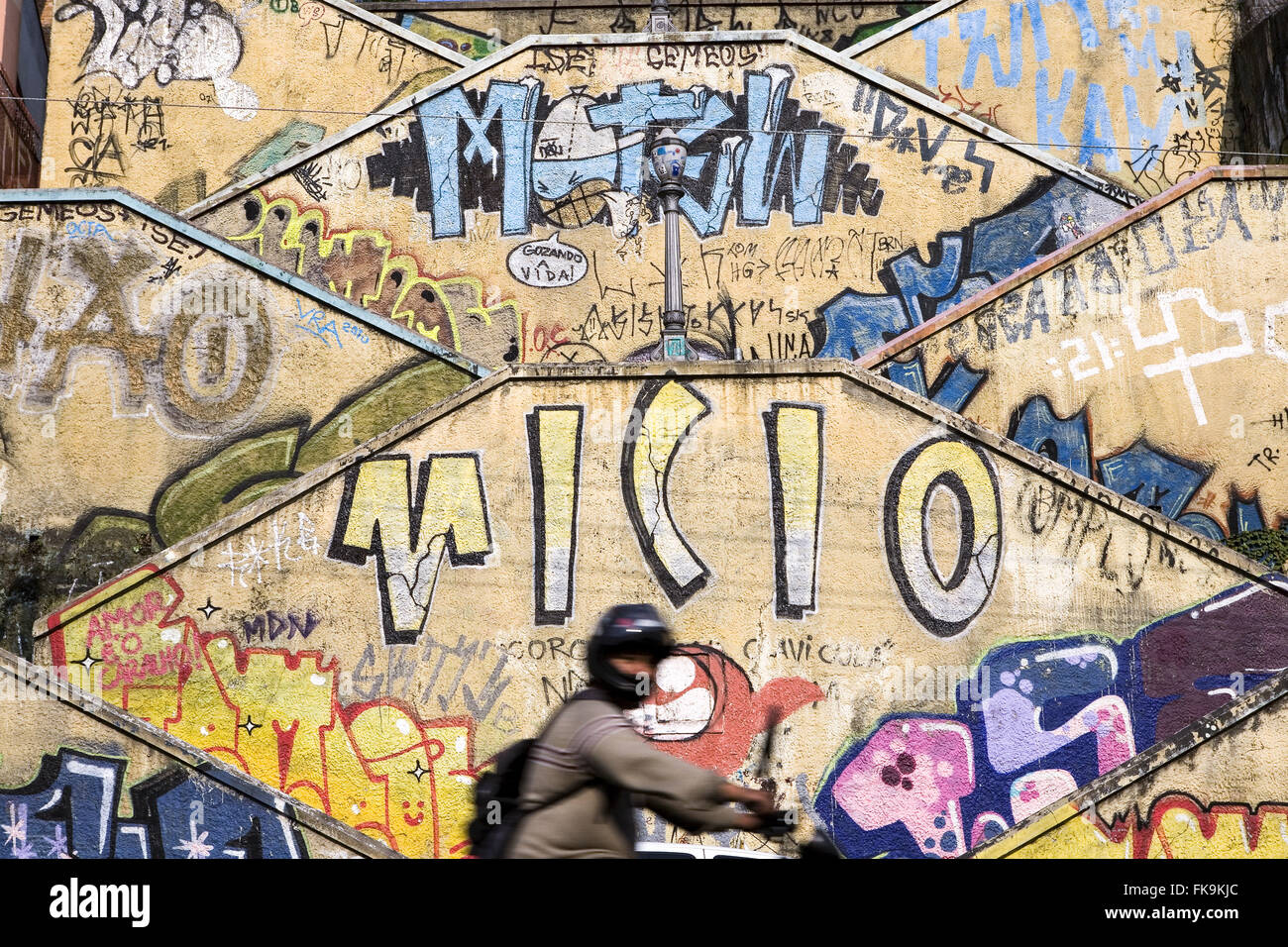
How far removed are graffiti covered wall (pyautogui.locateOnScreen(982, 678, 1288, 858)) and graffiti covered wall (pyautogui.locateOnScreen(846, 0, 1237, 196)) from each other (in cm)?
947

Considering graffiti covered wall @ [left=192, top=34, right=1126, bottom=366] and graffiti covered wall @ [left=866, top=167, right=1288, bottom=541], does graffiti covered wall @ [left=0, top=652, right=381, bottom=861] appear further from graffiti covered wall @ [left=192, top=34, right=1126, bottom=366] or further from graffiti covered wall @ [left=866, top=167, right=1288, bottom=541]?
graffiti covered wall @ [left=866, top=167, right=1288, bottom=541]

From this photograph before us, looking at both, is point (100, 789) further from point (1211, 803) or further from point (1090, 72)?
point (1090, 72)

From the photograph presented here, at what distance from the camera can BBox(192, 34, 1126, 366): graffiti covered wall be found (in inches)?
653

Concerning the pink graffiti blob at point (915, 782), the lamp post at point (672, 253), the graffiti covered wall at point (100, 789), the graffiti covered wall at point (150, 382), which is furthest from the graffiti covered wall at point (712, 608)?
the graffiti covered wall at point (150, 382)

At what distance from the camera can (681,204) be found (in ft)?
55.9

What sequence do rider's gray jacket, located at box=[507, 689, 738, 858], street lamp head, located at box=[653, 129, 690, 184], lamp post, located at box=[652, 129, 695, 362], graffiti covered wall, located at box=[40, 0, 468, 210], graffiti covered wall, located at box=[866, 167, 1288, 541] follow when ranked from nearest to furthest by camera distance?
rider's gray jacket, located at box=[507, 689, 738, 858] < lamp post, located at box=[652, 129, 695, 362] < street lamp head, located at box=[653, 129, 690, 184] < graffiti covered wall, located at box=[866, 167, 1288, 541] < graffiti covered wall, located at box=[40, 0, 468, 210]

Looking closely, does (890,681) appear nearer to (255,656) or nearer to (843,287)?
(255,656)

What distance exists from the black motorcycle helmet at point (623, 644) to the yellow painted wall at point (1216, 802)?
5.62 meters

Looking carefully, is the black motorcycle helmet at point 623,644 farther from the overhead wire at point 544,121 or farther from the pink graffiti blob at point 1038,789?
the overhead wire at point 544,121

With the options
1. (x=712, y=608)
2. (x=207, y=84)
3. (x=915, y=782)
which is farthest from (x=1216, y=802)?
(x=207, y=84)

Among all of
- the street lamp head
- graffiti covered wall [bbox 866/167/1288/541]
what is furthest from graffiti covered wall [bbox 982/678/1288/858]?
the street lamp head

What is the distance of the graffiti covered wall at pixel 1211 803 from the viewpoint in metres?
9.94
